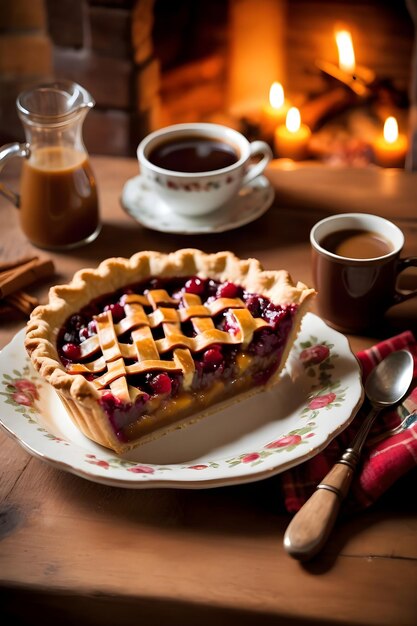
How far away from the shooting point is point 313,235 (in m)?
1.50

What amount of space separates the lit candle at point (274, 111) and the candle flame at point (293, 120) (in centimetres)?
9

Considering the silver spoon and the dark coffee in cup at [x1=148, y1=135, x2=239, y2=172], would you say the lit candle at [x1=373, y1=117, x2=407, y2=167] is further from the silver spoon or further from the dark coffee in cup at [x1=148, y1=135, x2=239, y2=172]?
the silver spoon

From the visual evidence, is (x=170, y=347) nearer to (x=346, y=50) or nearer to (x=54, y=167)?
(x=54, y=167)

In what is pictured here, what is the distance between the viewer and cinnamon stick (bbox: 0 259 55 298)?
158 centimetres

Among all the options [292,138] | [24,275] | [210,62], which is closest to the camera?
[24,275]

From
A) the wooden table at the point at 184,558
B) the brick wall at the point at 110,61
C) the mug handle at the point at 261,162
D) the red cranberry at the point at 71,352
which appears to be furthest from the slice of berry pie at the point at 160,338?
the brick wall at the point at 110,61

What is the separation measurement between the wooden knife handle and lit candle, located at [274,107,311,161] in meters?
1.99

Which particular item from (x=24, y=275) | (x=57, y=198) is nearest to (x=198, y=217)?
(x=57, y=198)

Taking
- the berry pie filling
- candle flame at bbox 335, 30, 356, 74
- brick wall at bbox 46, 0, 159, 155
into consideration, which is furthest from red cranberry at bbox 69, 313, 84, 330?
candle flame at bbox 335, 30, 356, 74

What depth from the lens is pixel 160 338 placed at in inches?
53.4

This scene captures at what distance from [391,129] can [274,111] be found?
44 centimetres

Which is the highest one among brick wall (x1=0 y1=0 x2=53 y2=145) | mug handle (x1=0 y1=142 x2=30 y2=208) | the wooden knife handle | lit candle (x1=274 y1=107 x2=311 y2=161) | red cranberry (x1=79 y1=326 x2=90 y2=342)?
mug handle (x1=0 y1=142 x2=30 y2=208)

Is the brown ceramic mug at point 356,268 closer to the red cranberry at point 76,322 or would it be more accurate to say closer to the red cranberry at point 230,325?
the red cranberry at point 230,325

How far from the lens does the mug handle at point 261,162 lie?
1.84 m
